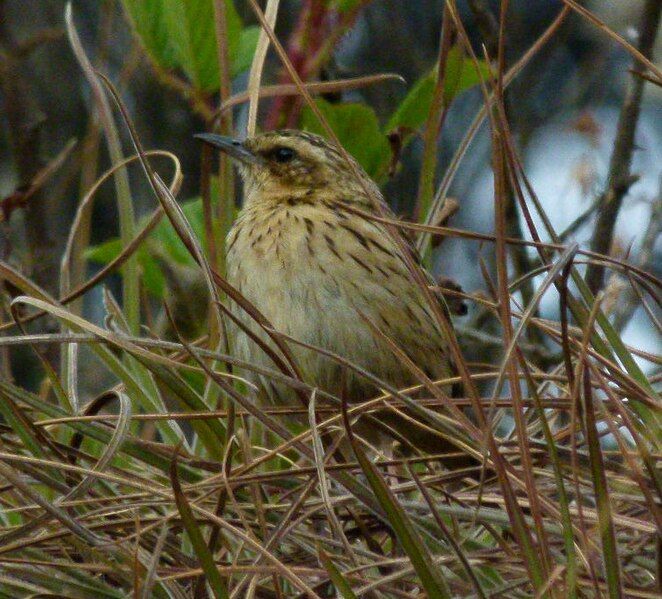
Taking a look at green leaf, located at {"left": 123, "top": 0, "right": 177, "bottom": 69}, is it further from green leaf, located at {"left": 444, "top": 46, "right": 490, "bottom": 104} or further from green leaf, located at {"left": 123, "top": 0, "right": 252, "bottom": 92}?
green leaf, located at {"left": 444, "top": 46, "right": 490, "bottom": 104}

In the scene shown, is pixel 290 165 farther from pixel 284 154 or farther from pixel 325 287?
pixel 325 287

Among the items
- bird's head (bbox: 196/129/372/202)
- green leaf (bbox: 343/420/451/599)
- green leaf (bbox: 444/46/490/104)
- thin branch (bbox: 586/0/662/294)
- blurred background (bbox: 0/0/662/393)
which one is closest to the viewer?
green leaf (bbox: 343/420/451/599)

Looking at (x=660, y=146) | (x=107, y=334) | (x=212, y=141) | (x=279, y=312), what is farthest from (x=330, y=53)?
(x=660, y=146)

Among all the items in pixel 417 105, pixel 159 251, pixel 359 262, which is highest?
pixel 417 105

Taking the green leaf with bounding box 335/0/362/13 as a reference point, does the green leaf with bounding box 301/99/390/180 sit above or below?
below

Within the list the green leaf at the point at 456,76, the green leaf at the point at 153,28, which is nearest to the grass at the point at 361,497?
the green leaf at the point at 456,76

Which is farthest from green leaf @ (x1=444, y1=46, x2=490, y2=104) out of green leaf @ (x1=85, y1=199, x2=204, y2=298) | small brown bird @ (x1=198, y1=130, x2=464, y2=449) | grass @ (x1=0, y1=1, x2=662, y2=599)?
grass @ (x1=0, y1=1, x2=662, y2=599)

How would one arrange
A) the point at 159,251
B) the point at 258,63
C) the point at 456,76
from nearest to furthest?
the point at 258,63
the point at 456,76
the point at 159,251

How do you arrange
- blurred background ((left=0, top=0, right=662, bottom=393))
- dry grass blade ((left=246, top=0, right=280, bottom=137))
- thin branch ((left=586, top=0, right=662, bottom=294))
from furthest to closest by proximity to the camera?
blurred background ((left=0, top=0, right=662, bottom=393)), thin branch ((left=586, top=0, right=662, bottom=294)), dry grass blade ((left=246, top=0, right=280, bottom=137))

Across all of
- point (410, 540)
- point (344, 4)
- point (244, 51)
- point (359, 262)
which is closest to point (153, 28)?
point (244, 51)
